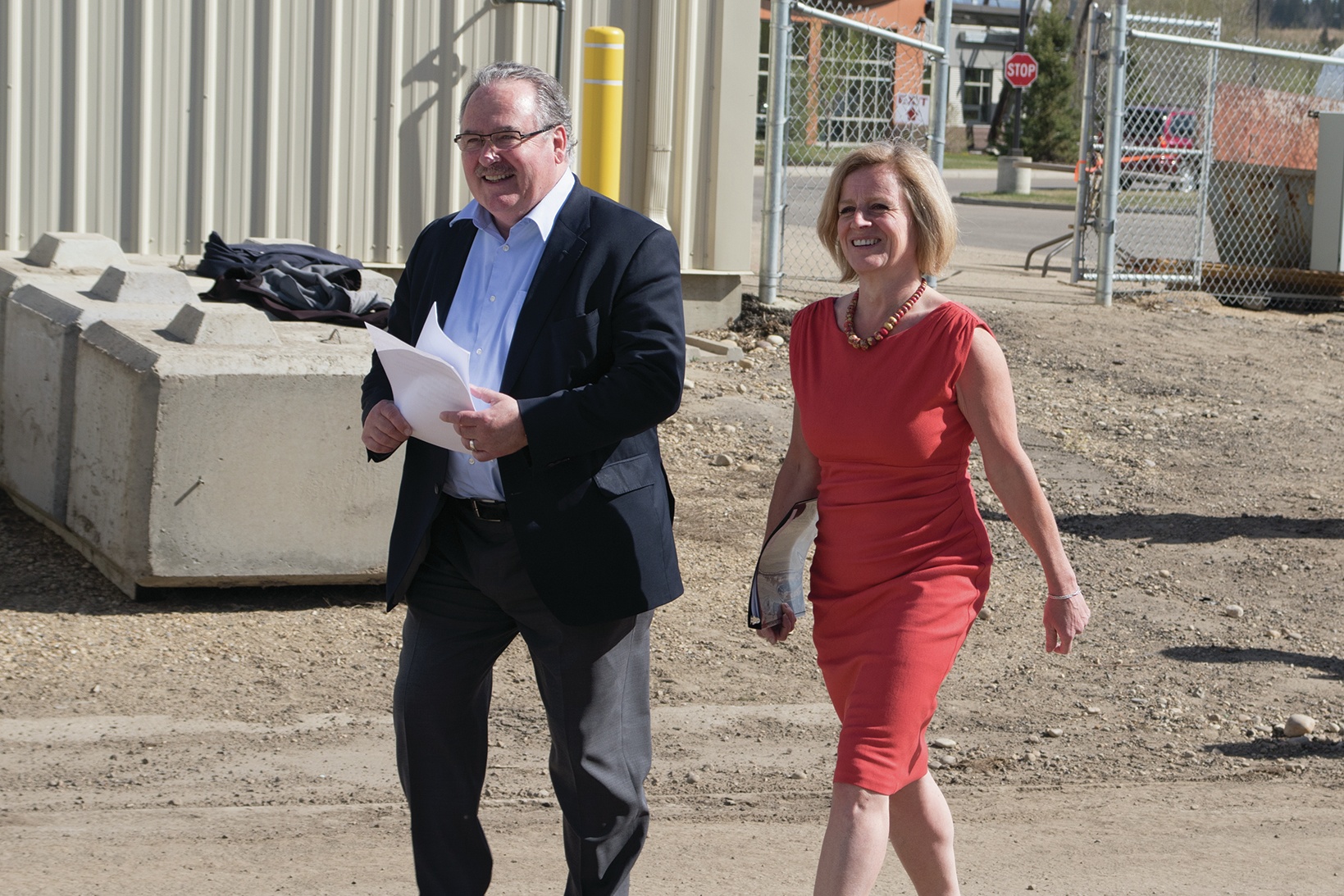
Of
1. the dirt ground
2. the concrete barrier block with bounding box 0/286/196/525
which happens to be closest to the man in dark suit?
the dirt ground

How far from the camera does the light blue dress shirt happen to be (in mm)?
3146

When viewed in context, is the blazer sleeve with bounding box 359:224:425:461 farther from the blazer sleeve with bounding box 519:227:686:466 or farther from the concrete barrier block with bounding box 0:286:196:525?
the concrete barrier block with bounding box 0:286:196:525

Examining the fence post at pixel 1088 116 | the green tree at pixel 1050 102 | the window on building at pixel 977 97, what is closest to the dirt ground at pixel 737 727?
the fence post at pixel 1088 116

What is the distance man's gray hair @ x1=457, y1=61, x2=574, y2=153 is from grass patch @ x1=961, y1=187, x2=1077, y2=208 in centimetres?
2767

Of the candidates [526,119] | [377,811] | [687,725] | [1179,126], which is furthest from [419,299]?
[1179,126]

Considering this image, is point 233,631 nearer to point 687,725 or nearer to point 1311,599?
point 687,725

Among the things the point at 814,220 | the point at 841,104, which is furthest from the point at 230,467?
the point at 814,220

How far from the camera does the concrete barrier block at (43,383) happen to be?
6215 mm

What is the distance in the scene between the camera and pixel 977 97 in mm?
65312

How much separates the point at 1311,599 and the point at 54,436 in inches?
212

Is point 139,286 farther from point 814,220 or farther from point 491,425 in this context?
point 814,220

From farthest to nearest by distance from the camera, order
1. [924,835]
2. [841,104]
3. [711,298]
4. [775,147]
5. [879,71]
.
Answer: [841,104] < [879,71] < [775,147] < [711,298] < [924,835]

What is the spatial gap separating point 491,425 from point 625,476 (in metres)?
0.38

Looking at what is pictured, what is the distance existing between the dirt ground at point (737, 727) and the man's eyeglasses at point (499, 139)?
1.90 metres
